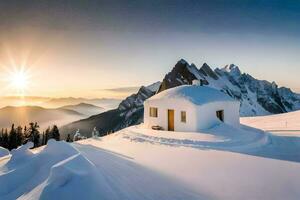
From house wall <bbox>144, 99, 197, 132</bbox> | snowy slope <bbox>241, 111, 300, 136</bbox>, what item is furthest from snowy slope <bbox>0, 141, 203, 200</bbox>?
snowy slope <bbox>241, 111, 300, 136</bbox>

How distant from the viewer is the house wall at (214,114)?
70.5 ft

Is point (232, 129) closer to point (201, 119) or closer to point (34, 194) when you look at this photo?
point (201, 119)

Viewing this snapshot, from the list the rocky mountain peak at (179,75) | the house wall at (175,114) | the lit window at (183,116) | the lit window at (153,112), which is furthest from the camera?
the rocky mountain peak at (179,75)

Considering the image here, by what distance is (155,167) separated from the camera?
36.4 ft

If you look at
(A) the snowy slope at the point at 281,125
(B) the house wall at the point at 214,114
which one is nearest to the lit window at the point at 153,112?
(B) the house wall at the point at 214,114

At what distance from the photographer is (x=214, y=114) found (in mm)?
22547

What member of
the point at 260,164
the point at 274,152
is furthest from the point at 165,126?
the point at 260,164

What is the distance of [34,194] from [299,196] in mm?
7638

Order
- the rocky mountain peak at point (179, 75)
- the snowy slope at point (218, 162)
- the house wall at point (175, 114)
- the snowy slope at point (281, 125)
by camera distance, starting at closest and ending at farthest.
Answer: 1. the snowy slope at point (218, 162)
2. the house wall at point (175, 114)
3. the snowy slope at point (281, 125)
4. the rocky mountain peak at point (179, 75)

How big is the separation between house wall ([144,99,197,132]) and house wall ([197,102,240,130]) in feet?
1.84

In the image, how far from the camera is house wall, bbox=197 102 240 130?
70.5 ft

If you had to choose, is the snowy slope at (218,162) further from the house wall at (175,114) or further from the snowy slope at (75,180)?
the house wall at (175,114)

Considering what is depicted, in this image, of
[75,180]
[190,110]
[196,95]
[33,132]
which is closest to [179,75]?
[33,132]

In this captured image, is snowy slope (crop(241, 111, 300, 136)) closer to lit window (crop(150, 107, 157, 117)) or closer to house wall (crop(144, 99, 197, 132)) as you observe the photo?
house wall (crop(144, 99, 197, 132))
